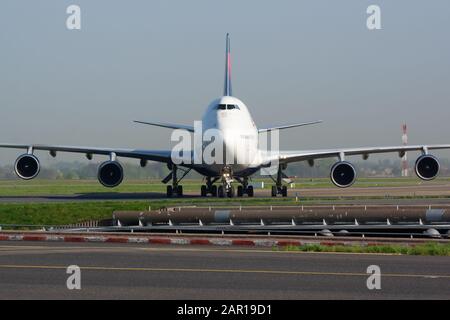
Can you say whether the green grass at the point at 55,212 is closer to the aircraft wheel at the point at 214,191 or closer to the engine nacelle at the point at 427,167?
the aircraft wheel at the point at 214,191

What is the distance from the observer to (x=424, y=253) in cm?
2103

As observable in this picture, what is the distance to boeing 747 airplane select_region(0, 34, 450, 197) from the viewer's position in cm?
4847

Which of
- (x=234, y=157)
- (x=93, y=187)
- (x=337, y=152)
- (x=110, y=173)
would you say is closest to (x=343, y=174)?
(x=337, y=152)

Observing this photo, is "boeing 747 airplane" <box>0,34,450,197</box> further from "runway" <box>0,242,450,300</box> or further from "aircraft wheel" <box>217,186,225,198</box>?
"runway" <box>0,242,450,300</box>

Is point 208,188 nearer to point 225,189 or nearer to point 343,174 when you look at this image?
point 225,189

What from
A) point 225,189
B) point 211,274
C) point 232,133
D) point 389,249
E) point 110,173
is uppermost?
point 232,133

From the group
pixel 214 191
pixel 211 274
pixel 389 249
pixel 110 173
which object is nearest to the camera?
pixel 211 274

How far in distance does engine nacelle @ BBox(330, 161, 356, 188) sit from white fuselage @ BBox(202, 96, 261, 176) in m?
4.34

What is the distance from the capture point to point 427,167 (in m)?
50.1

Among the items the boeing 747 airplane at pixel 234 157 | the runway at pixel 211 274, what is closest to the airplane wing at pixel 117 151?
the boeing 747 airplane at pixel 234 157

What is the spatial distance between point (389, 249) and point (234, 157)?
2664 cm

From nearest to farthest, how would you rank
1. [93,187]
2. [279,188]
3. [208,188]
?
[208,188] < [279,188] < [93,187]

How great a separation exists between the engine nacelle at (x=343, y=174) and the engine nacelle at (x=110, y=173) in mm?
11486
